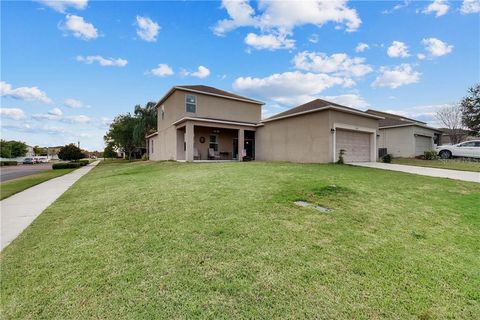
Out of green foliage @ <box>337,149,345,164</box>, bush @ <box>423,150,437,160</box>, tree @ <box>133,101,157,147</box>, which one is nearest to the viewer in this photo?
green foliage @ <box>337,149,345,164</box>

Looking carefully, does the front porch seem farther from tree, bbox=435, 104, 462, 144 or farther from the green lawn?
tree, bbox=435, 104, 462, 144

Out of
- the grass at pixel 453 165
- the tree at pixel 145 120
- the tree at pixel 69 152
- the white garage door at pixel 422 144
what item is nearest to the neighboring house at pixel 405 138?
the white garage door at pixel 422 144

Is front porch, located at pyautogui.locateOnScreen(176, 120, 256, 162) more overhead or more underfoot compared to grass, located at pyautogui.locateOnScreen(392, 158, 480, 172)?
more overhead

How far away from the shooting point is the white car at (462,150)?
1716 centimetres

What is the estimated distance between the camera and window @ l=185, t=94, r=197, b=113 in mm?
18742

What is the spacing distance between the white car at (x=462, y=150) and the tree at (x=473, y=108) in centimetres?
996

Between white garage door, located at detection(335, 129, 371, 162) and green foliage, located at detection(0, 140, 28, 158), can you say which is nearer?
white garage door, located at detection(335, 129, 371, 162)

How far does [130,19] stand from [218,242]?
13.3 m

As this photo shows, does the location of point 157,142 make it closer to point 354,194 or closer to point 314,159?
point 314,159

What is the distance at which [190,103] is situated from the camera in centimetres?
1891

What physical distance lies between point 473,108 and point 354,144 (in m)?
19.3

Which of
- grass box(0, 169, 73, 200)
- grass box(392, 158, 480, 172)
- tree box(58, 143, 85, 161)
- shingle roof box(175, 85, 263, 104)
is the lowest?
grass box(0, 169, 73, 200)

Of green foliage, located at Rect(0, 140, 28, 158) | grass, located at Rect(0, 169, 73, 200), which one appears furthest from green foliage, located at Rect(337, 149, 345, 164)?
green foliage, located at Rect(0, 140, 28, 158)

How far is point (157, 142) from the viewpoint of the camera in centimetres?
2580
